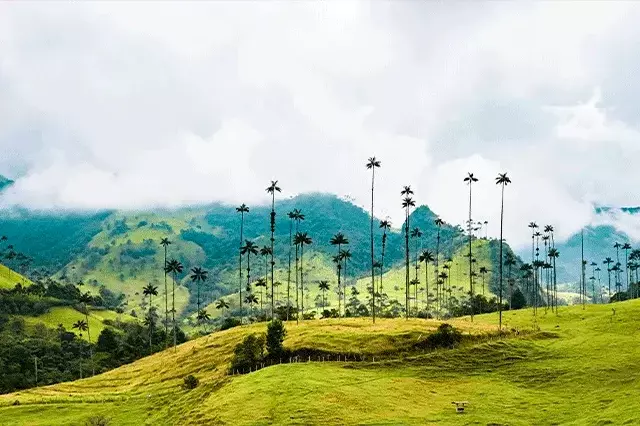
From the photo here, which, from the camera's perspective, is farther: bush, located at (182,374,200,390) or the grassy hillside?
bush, located at (182,374,200,390)

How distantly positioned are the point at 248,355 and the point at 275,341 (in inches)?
232

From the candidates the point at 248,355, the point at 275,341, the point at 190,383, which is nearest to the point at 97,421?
the point at 190,383

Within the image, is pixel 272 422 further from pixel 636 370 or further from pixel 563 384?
pixel 636 370

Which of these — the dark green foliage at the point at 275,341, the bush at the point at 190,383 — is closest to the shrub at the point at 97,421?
the bush at the point at 190,383

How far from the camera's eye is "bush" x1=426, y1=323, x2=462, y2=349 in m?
112

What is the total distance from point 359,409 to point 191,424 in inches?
1015

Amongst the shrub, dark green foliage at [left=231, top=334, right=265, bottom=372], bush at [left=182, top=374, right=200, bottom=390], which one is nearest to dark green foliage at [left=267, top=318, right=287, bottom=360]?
dark green foliage at [left=231, top=334, right=265, bottom=372]

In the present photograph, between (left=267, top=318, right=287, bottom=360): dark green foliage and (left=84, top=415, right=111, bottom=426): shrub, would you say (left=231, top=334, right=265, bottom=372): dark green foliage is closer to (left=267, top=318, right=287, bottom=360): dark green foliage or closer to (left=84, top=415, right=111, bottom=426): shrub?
(left=267, top=318, right=287, bottom=360): dark green foliage

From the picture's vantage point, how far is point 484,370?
331 feet

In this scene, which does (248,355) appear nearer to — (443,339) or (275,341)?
(275,341)

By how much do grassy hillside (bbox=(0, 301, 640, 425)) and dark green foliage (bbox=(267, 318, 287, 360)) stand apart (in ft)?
13.5

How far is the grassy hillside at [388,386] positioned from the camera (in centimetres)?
7969

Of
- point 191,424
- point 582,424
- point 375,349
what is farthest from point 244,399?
point 582,424

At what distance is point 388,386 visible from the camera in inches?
3622
